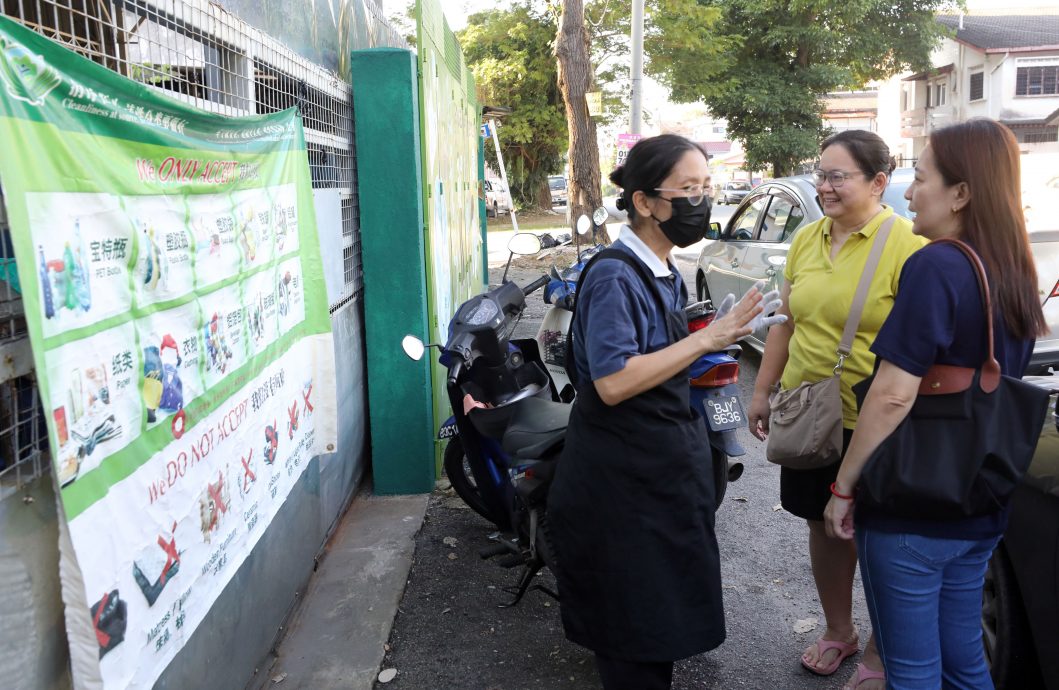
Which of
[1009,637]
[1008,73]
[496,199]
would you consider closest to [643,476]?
[1009,637]

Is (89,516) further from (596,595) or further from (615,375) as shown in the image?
(596,595)

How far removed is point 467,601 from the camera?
13.0 feet

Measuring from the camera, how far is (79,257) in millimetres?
1728

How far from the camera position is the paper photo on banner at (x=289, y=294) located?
3.12m

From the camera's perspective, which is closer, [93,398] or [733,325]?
[93,398]

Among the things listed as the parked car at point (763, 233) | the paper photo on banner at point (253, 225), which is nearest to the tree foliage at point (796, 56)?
the parked car at point (763, 233)

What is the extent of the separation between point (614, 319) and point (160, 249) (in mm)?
1078

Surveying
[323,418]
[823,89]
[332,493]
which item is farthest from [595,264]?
[823,89]

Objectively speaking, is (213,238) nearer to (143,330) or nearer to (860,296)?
(143,330)

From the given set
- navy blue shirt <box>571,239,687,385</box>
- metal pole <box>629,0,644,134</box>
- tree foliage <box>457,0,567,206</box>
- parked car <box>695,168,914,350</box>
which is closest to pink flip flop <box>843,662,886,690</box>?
navy blue shirt <box>571,239,687,385</box>

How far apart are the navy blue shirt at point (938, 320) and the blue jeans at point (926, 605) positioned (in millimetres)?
462

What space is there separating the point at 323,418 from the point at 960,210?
2.33 m

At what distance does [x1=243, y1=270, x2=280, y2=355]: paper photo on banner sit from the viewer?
2.77 m

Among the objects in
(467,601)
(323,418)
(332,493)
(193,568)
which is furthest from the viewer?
(332,493)
